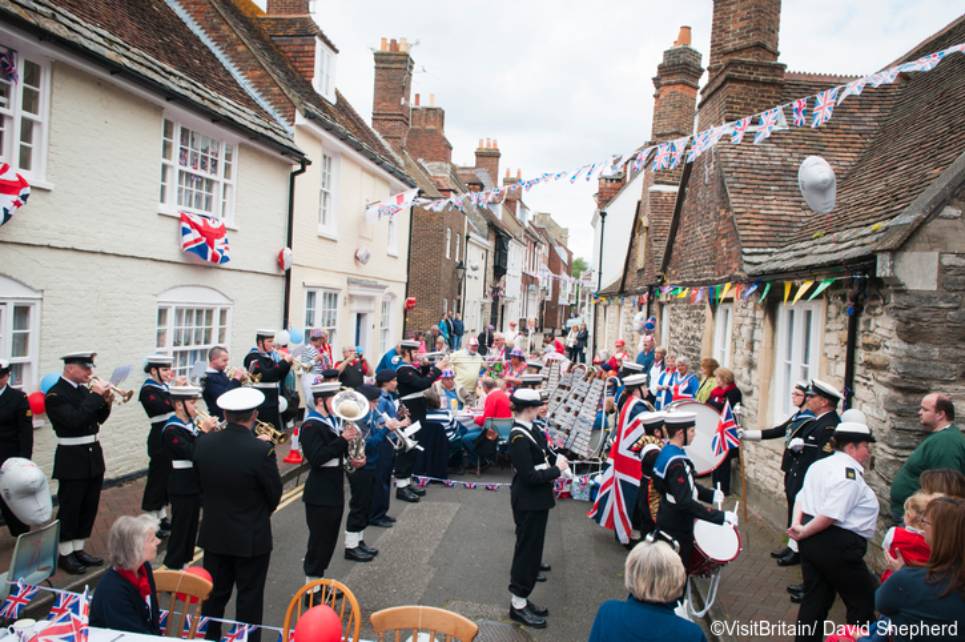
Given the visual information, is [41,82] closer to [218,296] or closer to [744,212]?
[218,296]

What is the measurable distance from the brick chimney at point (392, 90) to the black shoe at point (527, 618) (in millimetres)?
23718

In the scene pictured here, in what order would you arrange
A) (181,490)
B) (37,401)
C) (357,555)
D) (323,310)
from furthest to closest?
(323,310), (37,401), (357,555), (181,490)

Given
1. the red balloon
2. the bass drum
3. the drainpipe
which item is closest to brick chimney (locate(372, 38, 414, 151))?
the drainpipe

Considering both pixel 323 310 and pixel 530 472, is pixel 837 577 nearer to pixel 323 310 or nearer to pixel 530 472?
pixel 530 472

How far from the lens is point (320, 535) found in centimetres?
573

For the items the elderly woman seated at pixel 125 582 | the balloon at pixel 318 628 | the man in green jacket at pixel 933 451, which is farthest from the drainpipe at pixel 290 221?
the man in green jacket at pixel 933 451

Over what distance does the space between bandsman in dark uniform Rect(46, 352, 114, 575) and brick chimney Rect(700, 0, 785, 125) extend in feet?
36.6

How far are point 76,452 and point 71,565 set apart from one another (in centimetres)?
102

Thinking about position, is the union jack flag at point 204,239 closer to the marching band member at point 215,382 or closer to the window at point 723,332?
the marching band member at point 215,382

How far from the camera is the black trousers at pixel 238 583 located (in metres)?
4.72

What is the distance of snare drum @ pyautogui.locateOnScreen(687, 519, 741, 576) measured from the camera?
17.1 ft

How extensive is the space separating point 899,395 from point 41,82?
10.1 metres

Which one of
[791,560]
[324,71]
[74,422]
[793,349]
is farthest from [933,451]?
[324,71]

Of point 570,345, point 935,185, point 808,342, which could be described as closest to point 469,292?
point 570,345
